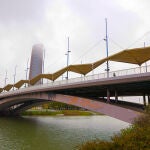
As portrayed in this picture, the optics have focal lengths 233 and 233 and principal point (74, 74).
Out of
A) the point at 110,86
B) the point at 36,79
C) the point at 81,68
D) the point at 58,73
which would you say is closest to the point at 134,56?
the point at 110,86

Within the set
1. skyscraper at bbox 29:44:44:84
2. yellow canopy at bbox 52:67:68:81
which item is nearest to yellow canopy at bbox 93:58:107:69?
yellow canopy at bbox 52:67:68:81

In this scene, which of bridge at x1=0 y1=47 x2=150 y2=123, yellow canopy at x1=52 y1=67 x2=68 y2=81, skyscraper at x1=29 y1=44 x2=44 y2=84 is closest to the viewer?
bridge at x1=0 y1=47 x2=150 y2=123

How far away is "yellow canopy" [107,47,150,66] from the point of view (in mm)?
24312

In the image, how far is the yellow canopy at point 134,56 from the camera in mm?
24312

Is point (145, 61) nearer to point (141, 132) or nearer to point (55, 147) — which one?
point (55, 147)

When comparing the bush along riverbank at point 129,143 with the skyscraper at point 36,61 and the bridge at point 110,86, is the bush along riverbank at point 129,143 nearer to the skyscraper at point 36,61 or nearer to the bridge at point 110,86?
the bridge at point 110,86

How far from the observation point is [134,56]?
85.4ft

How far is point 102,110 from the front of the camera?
83.3ft

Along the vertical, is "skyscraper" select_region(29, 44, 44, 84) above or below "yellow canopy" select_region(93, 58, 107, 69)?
above

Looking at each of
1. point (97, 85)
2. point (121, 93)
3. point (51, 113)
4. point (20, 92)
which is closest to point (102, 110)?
point (97, 85)

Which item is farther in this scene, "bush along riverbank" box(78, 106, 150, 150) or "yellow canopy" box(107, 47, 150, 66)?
"yellow canopy" box(107, 47, 150, 66)

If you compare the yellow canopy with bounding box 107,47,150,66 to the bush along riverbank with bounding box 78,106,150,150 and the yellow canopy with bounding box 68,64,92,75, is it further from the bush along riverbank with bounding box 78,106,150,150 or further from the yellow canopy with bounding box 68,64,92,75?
the bush along riverbank with bounding box 78,106,150,150

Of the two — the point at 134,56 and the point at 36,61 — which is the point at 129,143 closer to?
the point at 134,56

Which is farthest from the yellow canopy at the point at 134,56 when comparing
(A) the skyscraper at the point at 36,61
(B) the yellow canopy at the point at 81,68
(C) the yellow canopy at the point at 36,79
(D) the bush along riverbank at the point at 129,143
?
(A) the skyscraper at the point at 36,61
